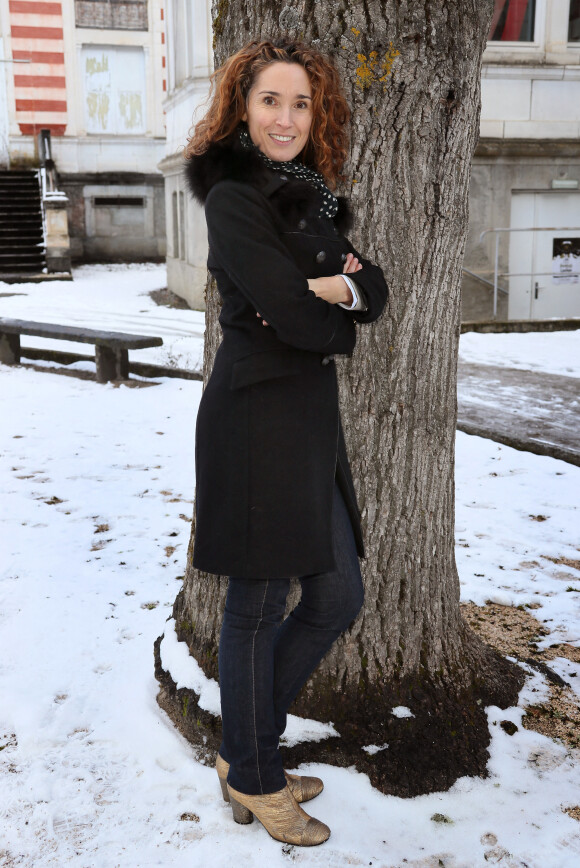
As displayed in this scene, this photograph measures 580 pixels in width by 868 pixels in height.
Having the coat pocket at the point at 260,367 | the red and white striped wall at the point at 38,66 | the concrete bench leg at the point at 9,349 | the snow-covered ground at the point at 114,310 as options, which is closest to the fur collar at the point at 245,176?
the coat pocket at the point at 260,367

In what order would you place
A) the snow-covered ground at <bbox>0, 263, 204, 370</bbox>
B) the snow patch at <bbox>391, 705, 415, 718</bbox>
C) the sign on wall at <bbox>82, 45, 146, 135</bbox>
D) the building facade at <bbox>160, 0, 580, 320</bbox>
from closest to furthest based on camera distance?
1. the snow patch at <bbox>391, 705, 415, 718</bbox>
2. the snow-covered ground at <bbox>0, 263, 204, 370</bbox>
3. the building facade at <bbox>160, 0, 580, 320</bbox>
4. the sign on wall at <bbox>82, 45, 146, 135</bbox>

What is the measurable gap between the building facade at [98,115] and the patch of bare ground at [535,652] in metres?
18.3

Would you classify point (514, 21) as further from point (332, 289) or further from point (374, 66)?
point (332, 289)

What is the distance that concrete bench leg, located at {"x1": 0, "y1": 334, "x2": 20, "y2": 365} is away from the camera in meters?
8.73

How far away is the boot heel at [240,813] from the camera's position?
2.31 metres

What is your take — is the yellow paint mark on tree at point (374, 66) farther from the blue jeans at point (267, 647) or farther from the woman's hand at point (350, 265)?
the blue jeans at point (267, 647)

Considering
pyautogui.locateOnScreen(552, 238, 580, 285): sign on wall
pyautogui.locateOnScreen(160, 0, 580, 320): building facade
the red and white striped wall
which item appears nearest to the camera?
pyautogui.locateOnScreen(160, 0, 580, 320): building facade

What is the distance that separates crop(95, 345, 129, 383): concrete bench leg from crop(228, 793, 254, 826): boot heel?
6.04m

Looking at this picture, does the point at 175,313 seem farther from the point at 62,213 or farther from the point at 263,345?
the point at 263,345

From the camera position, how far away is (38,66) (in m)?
20.2

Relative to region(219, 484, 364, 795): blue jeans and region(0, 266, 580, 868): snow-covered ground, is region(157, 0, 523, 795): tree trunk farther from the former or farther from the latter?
region(219, 484, 364, 795): blue jeans

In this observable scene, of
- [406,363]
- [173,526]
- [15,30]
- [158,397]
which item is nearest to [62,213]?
[15,30]

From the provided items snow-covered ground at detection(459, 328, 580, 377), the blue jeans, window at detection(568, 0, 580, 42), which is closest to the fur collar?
the blue jeans

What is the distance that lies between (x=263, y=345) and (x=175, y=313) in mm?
11011
